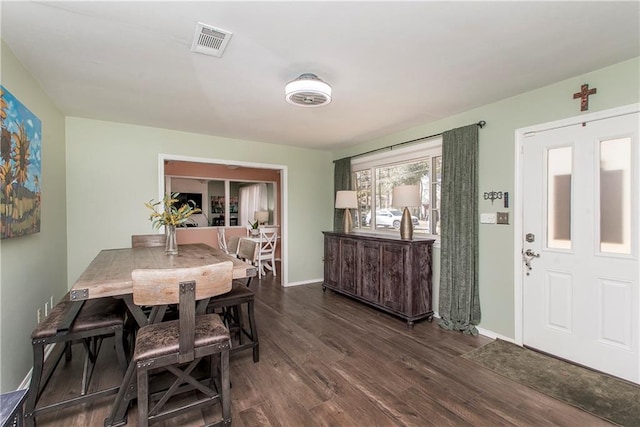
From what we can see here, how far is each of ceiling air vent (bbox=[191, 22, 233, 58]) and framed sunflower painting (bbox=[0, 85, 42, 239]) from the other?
1.19 metres

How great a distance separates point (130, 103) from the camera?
3.04m

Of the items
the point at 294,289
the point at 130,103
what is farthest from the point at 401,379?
the point at 130,103

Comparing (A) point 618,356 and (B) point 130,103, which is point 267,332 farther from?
(A) point 618,356

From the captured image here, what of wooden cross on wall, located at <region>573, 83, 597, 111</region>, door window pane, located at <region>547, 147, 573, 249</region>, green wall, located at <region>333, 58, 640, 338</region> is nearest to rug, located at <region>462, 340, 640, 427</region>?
green wall, located at <region>333, 58, 640, 338</region>

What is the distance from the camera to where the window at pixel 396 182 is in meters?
3.77

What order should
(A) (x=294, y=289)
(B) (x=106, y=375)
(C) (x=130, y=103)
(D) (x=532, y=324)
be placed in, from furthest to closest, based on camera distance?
(A) (x=294, y=289) → (C) (x=130, y=103) → (D) (x=532, y=324) → (B) (x=106, y=375)

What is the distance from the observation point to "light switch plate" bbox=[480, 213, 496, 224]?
3.04 meters

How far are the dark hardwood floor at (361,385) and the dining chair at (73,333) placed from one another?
157 millimetres

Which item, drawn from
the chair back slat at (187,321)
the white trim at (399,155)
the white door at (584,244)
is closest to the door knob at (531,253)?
the white door at (584,244)

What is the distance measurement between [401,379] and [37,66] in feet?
12.2

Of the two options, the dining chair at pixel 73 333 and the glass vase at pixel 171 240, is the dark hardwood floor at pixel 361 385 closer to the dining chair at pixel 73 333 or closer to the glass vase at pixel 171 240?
the dining chair at pixel 73 333

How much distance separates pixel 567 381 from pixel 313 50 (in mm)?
3153

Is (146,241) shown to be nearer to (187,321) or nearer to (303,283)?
(187,321)

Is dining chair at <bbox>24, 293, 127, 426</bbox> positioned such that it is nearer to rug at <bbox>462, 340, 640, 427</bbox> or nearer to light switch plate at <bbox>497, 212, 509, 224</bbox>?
rug at <bbox>462, 340, 640, 427</bbox>
